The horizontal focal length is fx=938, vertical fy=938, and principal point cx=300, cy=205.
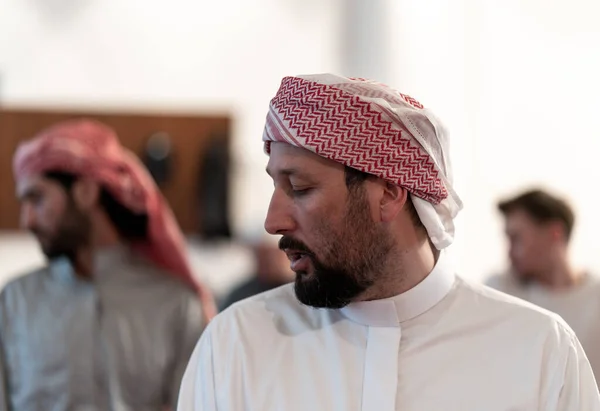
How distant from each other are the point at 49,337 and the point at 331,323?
4.04 ft

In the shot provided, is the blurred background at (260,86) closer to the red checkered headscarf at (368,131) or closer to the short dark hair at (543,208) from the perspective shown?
the short dark hair at (543,208)

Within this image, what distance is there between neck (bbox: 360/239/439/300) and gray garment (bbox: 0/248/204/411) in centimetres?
116

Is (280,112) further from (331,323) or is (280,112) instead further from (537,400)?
(537,400)

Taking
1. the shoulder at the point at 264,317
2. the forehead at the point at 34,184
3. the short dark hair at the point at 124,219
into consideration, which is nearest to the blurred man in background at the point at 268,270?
the short dark hair at the point at 124,219

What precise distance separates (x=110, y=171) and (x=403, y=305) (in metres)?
1.51

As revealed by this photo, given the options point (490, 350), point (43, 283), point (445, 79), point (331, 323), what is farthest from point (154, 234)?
point (445, 79)

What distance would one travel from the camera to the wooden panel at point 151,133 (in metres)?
5.74

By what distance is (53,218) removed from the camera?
3035 mm

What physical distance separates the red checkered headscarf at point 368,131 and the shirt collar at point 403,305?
86 millimetres

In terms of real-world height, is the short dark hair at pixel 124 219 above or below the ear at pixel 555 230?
above

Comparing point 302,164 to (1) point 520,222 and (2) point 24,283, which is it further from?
(1) point 520,222

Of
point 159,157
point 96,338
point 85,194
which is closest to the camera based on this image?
point 96,338

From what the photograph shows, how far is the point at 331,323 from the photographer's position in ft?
6.75

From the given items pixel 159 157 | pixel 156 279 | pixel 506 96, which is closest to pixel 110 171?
pixel 156 279
